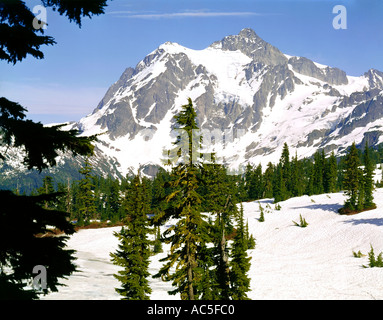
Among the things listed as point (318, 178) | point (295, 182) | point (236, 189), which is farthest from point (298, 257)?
point (295, 182)

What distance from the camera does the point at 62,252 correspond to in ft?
16.1

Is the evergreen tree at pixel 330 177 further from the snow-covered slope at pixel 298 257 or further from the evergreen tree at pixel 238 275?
the evergreen tree at pixel 238 275

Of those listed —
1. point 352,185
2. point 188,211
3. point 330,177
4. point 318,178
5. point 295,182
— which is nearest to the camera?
point 188,211

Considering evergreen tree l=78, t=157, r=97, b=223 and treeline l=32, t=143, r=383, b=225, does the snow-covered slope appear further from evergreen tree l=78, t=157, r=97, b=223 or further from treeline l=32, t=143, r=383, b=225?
treeline l=32, t=143, r=383, b=225

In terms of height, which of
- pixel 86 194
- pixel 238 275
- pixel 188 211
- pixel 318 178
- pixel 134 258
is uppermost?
pixel 318 178

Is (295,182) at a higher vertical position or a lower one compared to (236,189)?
higher

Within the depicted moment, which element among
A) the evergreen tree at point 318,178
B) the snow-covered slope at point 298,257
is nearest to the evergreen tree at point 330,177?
the evergreen tree at point 318,178

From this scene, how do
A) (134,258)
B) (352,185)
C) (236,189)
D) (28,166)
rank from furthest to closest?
(236,189) < (352,185) < (134,258) < (28,166)

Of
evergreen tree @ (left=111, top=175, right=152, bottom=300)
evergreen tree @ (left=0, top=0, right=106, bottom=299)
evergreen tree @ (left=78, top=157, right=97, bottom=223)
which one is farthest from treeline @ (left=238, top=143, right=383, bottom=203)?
evergreen tree @ (left=0, top=0, right=106, bottom=299)

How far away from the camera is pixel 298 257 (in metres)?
52.0

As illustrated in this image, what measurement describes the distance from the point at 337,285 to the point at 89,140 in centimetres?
3698

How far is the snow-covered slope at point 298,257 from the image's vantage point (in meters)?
34.4

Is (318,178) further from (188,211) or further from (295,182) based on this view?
(188,211)
